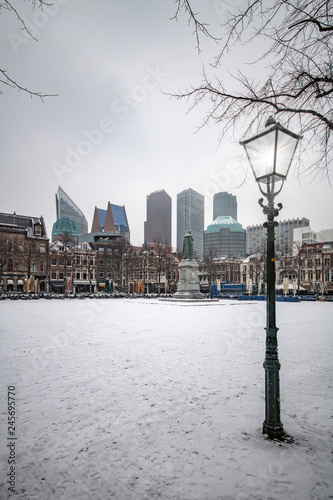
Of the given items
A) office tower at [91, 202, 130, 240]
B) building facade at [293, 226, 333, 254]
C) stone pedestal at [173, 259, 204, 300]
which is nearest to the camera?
stone pedestal at [173, 259, 204, 300]

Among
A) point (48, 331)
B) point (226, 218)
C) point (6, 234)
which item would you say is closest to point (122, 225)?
point (226, 218)

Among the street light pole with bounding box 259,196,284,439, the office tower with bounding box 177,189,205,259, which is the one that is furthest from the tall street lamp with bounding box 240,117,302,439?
the office tower with bounding box 177,189,205,259

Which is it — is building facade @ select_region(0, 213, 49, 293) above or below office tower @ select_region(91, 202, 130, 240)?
below

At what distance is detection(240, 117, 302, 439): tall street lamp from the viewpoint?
330 centimetres

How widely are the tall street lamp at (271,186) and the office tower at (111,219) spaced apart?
13850cm

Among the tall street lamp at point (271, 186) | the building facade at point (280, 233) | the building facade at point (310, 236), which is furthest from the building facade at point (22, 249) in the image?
the building facade at point (280, 233)

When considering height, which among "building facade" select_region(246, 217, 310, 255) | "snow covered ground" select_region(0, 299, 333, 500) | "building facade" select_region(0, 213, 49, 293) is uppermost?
"building facade" select_region(246, 217, 310, 255)

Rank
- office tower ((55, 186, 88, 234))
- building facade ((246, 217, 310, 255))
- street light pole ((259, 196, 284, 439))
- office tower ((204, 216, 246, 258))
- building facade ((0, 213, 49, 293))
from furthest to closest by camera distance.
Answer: building facade ((246, 217, 310, 255)) → office tower ((204, 216, 246, 258)) → office tower ((55, 186, 88, 234)) → building facade ((0, 213, 49, 293)) → street light pole ((259, 196, 284, 439))

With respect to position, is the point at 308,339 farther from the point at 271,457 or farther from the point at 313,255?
the point at 313,255

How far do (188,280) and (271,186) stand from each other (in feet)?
86.3

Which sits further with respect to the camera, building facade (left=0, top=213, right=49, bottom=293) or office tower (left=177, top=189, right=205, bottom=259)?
office tower (left=177, top=189, right=205, bottom=259)

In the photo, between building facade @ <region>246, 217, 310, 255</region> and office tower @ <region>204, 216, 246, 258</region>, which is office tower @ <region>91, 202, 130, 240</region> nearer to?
office tower @ <region>204, 216, 246, 258</region>

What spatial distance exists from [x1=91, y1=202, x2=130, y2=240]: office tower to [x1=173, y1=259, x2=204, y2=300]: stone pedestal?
113733 mm

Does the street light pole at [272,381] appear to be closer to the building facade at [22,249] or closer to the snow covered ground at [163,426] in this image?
Result: the snow covered ground at [163,426]
